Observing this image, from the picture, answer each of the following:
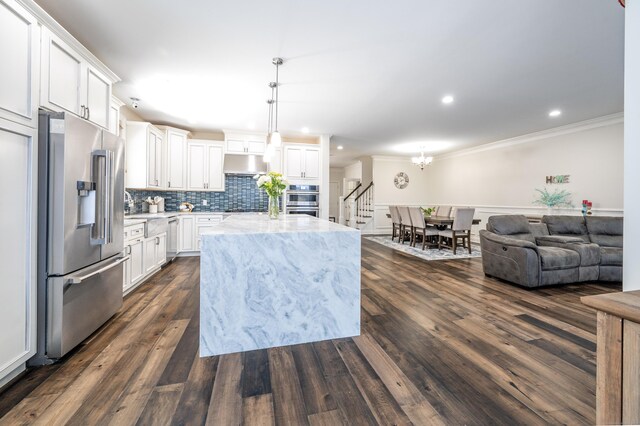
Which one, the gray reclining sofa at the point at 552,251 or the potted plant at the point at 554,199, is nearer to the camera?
the gray reclining sofa at the point at 552,251

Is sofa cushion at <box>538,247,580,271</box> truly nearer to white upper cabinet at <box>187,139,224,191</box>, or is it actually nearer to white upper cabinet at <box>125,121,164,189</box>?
white upper cabinet at <box>187,139,224,191</box>

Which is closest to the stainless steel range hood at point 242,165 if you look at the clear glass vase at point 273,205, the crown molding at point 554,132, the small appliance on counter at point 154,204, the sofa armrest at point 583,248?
the small appliance on counter at point 154,204

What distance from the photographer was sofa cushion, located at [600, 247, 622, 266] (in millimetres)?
3805

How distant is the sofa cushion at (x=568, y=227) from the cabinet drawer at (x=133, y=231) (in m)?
6.31

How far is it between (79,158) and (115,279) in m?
1.17

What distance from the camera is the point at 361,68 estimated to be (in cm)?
321

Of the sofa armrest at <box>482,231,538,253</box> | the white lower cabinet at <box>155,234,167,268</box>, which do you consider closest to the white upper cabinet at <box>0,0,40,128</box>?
the white lower cabinet at <box>155,234,167,268</box>

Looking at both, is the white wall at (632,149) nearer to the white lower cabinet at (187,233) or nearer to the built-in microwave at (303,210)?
the built-in microwave at (303,210)

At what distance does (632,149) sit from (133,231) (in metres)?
4.09

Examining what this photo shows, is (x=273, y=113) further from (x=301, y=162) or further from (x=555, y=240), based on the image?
(x=555, y=240)

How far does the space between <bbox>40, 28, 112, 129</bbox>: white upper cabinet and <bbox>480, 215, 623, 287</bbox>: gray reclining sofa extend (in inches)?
199

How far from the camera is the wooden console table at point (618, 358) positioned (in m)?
0.65

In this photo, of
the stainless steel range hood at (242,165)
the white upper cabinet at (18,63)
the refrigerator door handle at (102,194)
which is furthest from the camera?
the stainless steel range hood at (242,165)

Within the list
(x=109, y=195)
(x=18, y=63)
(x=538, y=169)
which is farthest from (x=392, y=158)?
(x=18, y=63)
